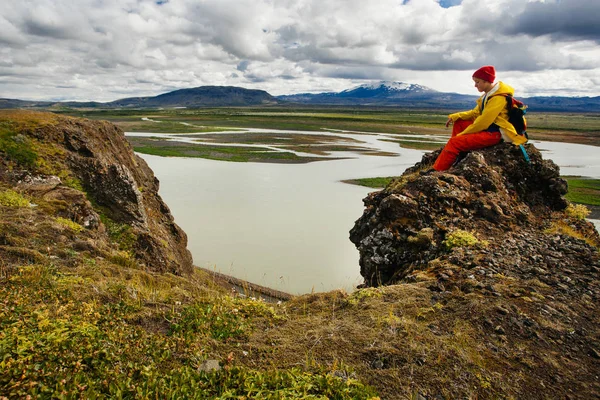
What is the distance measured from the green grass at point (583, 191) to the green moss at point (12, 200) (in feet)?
124

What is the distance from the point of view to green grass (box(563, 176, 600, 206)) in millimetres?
32219

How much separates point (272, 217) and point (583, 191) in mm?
31023

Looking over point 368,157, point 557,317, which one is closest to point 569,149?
point 368,157

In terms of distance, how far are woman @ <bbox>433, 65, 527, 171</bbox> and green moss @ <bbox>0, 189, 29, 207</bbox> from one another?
1016 cm

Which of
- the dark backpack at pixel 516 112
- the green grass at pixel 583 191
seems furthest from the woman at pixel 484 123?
the green grass at pixel 583 191

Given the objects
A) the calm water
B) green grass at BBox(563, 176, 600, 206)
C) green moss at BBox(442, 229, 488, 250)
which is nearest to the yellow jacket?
green moss at BBox(442, 229, 488, 250)

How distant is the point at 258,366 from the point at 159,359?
42.4 inches

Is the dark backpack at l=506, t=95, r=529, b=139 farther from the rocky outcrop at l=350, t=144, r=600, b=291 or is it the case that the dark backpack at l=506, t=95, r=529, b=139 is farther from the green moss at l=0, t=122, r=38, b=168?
the green moss at l=0, t=122, r=38, b=168

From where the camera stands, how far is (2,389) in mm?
3240

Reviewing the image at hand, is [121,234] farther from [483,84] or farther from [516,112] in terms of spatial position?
[516,112]

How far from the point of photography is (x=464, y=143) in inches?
368

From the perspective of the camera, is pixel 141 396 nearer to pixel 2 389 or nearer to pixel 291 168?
pixel 2 389

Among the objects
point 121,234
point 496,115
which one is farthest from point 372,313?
point 121,234

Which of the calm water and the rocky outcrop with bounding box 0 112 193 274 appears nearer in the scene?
the rocky outcrop with bounding box 0 112 193 274
